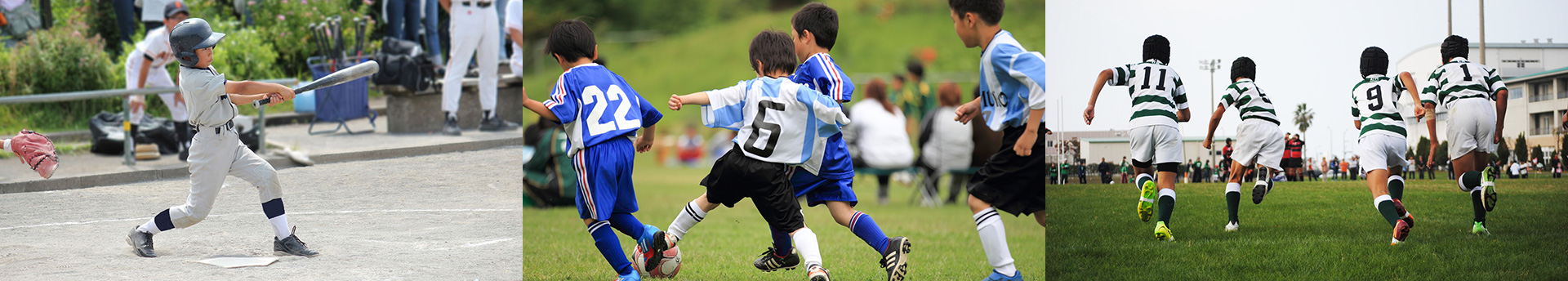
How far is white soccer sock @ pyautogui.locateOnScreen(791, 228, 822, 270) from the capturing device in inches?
146

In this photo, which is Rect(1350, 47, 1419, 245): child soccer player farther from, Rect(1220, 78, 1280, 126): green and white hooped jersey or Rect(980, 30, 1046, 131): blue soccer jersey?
Rect(980, 30, 1046, 131): blue soccer jersey

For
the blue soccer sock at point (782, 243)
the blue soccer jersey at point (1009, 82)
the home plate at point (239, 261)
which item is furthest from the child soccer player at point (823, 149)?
the home plate at point (239, 261)

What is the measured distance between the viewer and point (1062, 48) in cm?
410

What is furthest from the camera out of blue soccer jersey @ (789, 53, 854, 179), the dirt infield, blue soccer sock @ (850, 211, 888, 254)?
the dirt infield

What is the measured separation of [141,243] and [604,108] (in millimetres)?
2322

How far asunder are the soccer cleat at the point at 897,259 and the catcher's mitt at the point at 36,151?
3.50 metres

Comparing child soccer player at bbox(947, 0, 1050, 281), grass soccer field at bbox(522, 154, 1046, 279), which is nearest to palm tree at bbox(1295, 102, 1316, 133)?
child soccer player at bbox(947, 0, 1050, 281)

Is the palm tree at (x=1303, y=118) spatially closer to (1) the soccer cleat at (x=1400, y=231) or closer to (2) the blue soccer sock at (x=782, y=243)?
(1) the soccer cleat at (x=1400, y=231)

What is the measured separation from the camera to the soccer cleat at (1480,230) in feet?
13.6

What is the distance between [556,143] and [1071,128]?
489cm

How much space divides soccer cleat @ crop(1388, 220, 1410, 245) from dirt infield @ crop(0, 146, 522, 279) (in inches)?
141

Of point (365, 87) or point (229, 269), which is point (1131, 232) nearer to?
point (229, 269)

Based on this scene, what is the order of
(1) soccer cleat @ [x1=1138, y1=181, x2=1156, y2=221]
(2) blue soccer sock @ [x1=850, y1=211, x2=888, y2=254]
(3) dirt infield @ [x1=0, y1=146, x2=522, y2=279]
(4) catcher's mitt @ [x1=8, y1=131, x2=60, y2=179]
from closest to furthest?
(2) blue soccer sock @ [x1=850, y1=211, x2=888, y2=254]
(1) soccer cleat @ [x1=1138, y1=181, x2=1156, y2=221]
(4) catcher's mitt @ [x1=8, y1=131, x2=60, y2=179]
(3) dirt infield @ [x1=0, y1=146, x2=522, y2=279]

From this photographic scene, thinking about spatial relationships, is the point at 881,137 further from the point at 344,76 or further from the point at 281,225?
the point at 344,76
